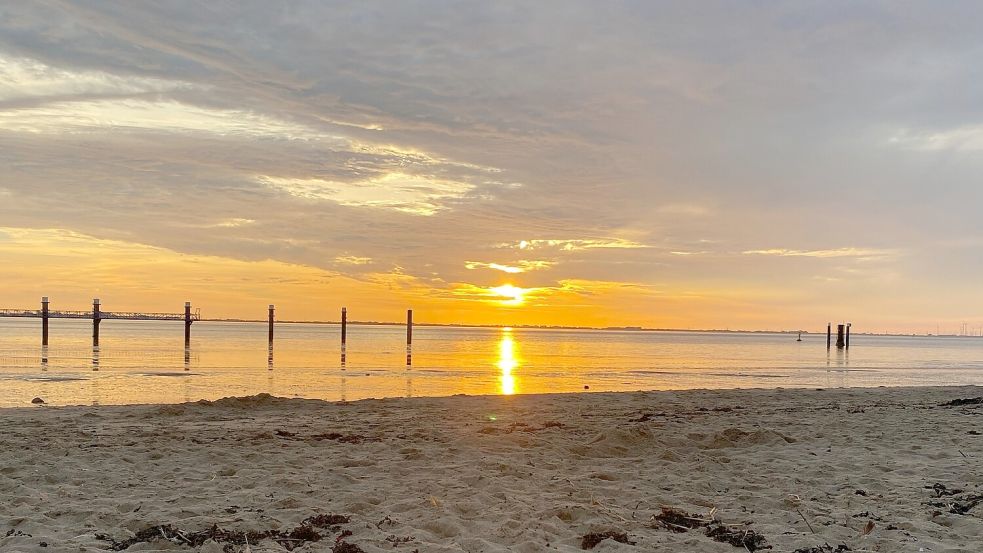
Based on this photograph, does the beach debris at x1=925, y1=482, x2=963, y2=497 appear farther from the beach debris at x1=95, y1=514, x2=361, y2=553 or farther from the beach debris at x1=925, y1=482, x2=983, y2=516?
the beach debris at x1=95, y1=514, x2=361, y2=553

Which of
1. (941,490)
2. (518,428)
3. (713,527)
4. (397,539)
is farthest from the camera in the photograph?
(518,428)

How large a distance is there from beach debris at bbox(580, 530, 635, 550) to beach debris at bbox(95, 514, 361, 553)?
1.94m

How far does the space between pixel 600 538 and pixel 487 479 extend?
2.35 m

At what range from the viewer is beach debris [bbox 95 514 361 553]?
18.5 ft

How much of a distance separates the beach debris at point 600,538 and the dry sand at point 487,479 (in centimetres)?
8

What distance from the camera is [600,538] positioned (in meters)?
5.85

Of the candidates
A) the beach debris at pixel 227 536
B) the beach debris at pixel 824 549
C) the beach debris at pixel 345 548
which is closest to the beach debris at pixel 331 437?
the beach debris at pixel 227 536

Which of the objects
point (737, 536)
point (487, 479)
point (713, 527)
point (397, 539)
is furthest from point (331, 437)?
point (737, 536)

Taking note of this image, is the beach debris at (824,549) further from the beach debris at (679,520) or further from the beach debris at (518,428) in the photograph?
the beach debris at (518,428)

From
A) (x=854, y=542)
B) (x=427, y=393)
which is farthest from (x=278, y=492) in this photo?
(x=427, y=393)

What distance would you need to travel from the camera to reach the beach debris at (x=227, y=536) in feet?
18.5

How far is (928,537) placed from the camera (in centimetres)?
572

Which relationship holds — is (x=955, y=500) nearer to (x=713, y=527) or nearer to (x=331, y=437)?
(x=713, y=527)

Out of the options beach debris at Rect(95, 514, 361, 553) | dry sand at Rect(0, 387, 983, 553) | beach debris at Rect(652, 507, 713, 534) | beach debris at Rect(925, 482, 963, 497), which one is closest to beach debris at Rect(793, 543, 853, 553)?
dry sand at Rect(0, 387, 983, 553)
